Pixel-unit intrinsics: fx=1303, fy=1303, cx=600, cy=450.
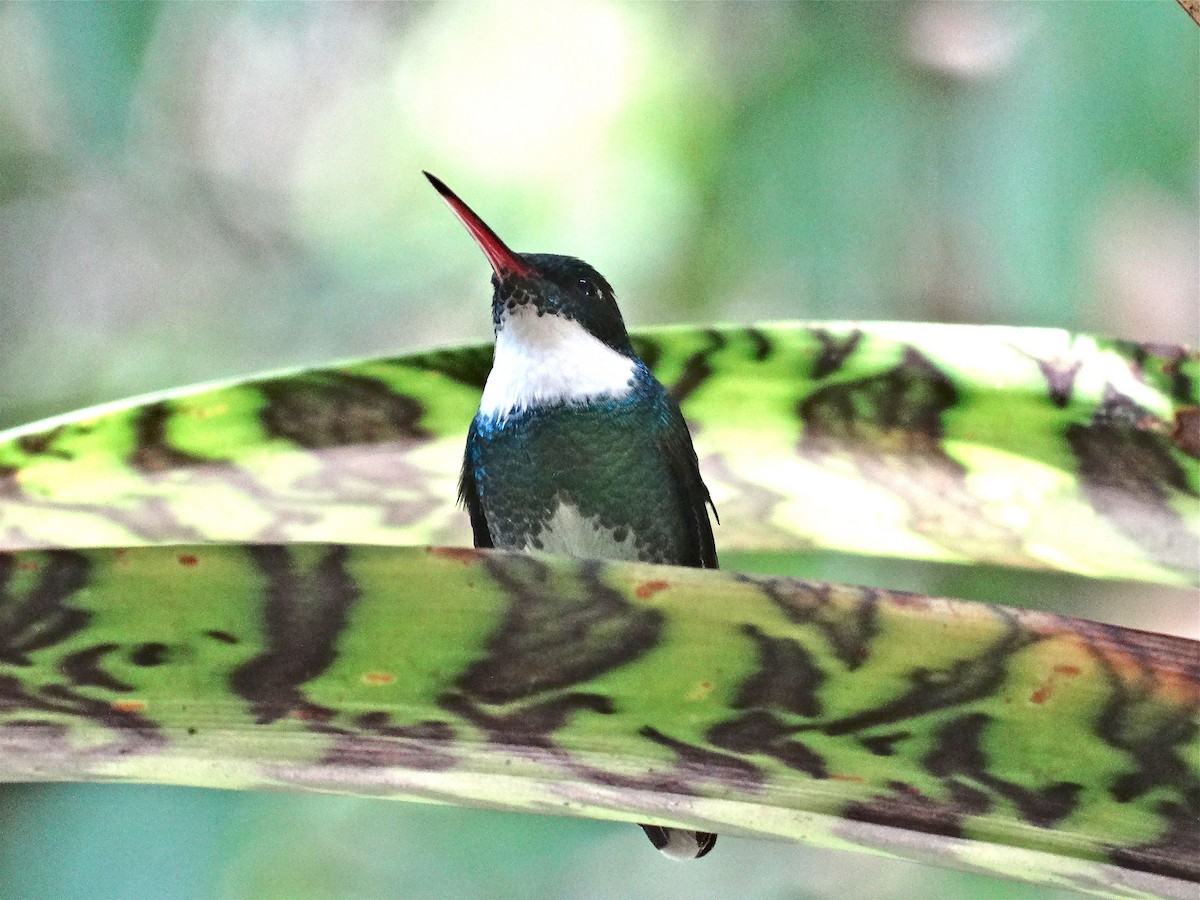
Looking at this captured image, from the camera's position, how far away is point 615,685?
290 mm

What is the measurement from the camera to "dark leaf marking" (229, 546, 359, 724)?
11.0 inches

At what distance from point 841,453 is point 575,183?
59.0 inches

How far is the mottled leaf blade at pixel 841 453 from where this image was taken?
588 mm

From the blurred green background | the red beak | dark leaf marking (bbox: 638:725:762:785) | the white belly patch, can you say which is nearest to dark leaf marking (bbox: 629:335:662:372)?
the red beak

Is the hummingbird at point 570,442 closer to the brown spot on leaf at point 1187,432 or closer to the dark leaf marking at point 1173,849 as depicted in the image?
the brown spot on leaf at point 1187,432

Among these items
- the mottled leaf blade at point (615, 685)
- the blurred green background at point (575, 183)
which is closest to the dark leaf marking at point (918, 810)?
the mottled leaf blade at point (615, 685)

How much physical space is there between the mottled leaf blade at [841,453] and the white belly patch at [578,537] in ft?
0.89

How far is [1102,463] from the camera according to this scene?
0.60 m

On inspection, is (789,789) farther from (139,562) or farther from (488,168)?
(488,168)

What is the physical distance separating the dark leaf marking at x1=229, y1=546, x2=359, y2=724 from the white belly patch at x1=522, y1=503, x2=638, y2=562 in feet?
2.06

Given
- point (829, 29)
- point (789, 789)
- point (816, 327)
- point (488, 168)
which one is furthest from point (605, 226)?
point (789, 789)

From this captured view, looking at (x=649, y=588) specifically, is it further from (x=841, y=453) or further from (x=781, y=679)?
(x=841, y=453)

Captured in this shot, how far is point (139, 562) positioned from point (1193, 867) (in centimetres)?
25

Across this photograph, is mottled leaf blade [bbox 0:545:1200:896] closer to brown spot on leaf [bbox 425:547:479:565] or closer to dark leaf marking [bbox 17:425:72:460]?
brown spot on leaf [bbox 425:547:479:565]
